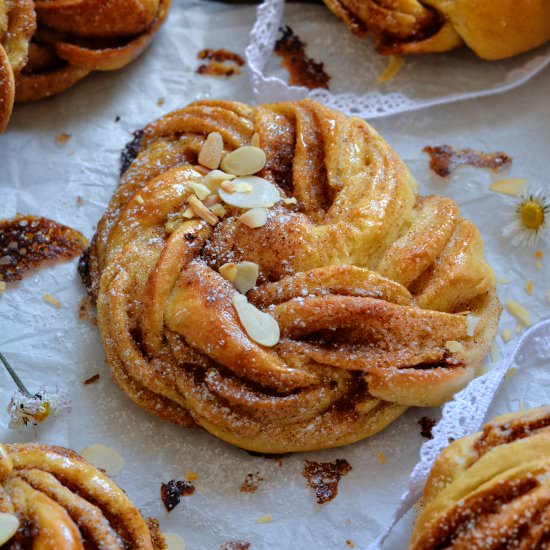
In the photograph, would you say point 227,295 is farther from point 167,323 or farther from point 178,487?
point 178,487

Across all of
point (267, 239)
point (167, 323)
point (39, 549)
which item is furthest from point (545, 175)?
point (39, 549)

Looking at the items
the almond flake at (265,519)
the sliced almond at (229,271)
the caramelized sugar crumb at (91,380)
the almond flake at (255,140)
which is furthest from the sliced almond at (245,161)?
the almond flake at (265,519)

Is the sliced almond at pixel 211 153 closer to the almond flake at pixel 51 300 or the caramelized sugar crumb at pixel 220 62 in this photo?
the almond flake at pixel 51 300

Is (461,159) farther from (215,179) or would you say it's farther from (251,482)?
(251,482)

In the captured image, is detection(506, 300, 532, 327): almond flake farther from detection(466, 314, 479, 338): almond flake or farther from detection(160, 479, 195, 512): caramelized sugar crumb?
detection(160, 479, 195, 512): caramelized sugar crumb

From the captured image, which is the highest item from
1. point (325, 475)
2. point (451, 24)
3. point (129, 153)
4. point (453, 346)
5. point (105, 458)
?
point (451, 24)

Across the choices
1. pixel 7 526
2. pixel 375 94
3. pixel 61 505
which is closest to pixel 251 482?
pixel 61 505
